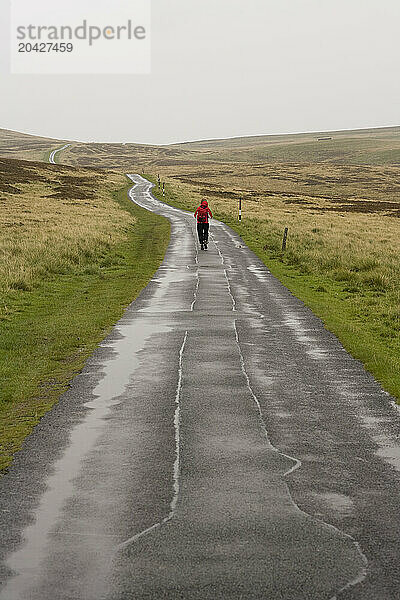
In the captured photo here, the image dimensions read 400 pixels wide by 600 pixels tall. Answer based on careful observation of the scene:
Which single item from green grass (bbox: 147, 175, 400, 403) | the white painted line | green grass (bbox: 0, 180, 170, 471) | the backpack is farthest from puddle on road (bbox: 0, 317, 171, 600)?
the backpack

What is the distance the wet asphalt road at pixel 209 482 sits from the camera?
4941 mm

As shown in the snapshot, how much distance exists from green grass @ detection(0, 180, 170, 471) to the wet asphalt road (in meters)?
0.33

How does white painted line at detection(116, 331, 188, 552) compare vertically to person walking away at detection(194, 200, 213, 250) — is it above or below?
below

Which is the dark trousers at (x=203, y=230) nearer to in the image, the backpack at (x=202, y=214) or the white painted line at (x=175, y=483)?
the backpack at (x=202, y=214)

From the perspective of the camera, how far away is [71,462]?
7.33 meters

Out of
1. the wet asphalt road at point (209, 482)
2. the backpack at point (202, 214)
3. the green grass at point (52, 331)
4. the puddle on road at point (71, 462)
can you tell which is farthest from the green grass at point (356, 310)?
the green grass at point (52, 331)

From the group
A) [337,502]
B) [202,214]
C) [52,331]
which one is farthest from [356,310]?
[202,214]

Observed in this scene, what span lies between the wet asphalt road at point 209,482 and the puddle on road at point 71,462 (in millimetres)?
19

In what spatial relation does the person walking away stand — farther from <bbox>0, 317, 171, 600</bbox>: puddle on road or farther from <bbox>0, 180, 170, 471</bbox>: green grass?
<bbox>0, 317, 171, 600</bbox>: puddle on road

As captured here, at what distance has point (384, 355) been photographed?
1288 cm

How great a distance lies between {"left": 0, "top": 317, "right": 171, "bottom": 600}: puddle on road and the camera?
504 centimetres

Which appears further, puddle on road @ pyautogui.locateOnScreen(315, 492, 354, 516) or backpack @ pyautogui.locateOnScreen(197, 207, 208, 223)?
backpack @ pyautogui.locateOnScreen(197, 207, 208, 223)

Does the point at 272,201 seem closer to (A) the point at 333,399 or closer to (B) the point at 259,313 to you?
(B) the point at 259,313

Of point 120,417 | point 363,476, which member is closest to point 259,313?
point 120,417
